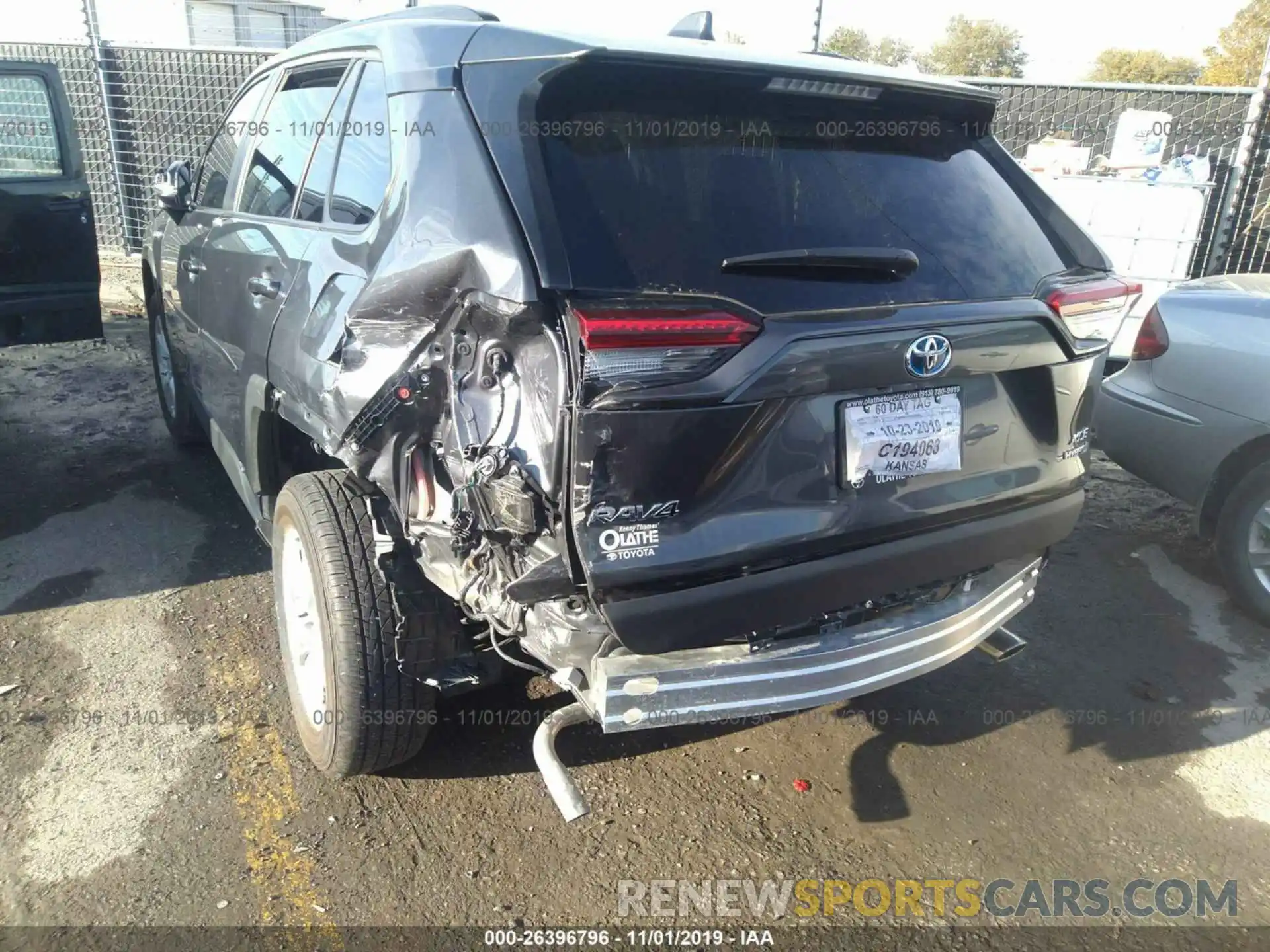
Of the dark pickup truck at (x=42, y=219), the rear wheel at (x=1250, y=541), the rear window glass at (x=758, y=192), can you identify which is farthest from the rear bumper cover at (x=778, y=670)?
the dark pickup truck at (x=42, y=219)

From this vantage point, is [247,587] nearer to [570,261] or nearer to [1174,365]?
[570,261]

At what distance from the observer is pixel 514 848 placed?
9.00ft

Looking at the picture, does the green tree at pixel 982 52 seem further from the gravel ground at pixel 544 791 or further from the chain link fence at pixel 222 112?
the gravel ground at pixel 544 791

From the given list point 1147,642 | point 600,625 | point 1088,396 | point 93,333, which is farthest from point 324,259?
point 93,333

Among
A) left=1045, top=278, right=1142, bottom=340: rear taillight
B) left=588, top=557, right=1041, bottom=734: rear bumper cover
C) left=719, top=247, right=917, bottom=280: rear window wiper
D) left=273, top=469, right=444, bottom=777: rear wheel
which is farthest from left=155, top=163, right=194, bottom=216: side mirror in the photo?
left=1045, top=278, right=1142, bottom=340: rear taillight

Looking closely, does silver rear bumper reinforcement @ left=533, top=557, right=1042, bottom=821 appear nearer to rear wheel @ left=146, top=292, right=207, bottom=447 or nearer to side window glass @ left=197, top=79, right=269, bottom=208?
side window glass @ left=197, top=79, right=269, bottom=208

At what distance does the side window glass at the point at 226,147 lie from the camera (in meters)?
4.04

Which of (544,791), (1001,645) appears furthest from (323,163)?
(1001,645)

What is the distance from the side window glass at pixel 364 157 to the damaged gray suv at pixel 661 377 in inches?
0.8

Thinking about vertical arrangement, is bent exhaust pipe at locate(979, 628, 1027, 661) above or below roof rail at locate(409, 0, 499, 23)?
below

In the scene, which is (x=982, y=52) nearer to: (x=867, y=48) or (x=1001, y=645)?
(x=867, y=48)

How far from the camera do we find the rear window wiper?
7.28 ft

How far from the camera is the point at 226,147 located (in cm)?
432

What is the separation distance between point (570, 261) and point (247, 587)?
9.18ft
